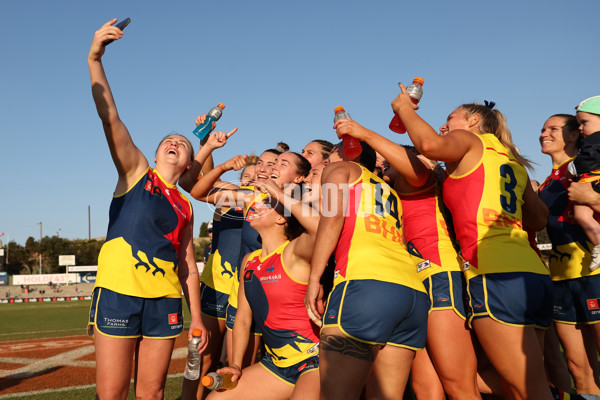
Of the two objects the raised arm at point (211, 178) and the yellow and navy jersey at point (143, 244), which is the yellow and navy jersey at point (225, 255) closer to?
the raised arm at point (211, 178)

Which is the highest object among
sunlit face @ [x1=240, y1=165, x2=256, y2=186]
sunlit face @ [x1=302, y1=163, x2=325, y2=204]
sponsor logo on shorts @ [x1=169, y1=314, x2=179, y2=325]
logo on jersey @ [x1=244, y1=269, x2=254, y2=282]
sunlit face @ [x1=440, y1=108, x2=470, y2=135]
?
sunlit face @ [x1=440, y1=108, x2=470, y2=135]

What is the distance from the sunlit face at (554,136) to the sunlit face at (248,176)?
142 inches

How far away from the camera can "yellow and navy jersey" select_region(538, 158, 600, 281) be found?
5070mm

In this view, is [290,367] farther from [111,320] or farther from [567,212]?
[567,212]

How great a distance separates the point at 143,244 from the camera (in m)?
3.99

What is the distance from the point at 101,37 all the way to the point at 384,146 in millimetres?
2238

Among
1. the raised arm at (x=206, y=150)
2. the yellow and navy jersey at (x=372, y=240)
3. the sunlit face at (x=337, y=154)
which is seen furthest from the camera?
the raised arm at (x=206, y=150)

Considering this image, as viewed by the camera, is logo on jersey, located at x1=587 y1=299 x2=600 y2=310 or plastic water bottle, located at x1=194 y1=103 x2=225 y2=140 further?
plastic water bottle, located at x1=194 y1=103 x2=225 y2=140

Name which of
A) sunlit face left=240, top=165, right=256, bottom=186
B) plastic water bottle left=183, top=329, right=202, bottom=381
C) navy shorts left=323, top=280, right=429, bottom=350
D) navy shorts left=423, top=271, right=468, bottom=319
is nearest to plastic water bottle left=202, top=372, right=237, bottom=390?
plastic water bottle left=183, top=329, right=202, bottom=381

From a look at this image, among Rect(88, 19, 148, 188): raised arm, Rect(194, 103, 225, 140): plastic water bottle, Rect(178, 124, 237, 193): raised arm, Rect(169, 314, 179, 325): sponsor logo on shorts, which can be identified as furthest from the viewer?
Rect(194, 103, 225, 140): plastic water bottle

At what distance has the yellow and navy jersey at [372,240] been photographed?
3279mm

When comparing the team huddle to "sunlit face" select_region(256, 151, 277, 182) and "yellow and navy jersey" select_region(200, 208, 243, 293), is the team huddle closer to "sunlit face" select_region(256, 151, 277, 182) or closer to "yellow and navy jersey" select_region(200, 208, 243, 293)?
"sunlit face" select_region(256, 151, 277, 182)

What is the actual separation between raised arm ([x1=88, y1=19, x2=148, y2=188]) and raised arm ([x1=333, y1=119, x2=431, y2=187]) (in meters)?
1.66

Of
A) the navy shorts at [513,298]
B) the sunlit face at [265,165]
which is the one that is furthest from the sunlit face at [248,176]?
the navy shorts at [513,298]
